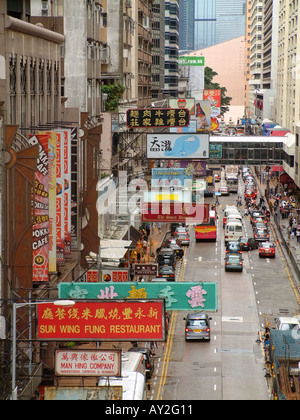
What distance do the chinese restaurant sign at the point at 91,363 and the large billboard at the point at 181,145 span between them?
114ft

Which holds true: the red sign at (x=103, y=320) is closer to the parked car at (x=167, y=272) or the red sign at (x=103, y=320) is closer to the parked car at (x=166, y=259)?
the parked car at (x=167, y=272)

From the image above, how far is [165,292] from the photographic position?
27.8 meters

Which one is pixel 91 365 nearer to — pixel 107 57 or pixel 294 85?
pixel 107 57

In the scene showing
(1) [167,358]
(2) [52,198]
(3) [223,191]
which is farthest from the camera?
(3) [223,191]

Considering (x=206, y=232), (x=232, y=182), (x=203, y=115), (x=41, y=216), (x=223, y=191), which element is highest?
(x=203, y=115)

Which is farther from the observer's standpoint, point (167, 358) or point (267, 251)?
point (267, 251)

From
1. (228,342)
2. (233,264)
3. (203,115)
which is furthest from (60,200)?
(203,115)

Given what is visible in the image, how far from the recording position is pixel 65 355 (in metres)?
23.2

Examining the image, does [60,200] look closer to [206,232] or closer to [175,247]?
[175,247]

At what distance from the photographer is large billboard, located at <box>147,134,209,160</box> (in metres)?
57.0

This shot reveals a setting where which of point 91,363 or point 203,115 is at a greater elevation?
point 203,115

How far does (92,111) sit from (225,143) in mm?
49642

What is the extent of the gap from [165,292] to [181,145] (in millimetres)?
30084
